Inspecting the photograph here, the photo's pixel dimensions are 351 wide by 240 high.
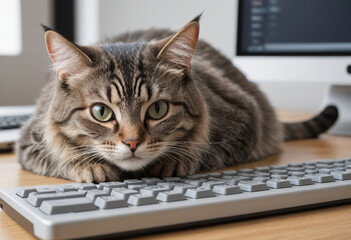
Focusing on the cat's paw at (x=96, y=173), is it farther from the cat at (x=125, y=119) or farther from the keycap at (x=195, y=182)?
the keycap at (x=195, y=182)

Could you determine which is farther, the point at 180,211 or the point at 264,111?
the point at 264,111

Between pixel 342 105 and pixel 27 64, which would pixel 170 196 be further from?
pixel 27 64

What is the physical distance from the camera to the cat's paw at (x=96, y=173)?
0.78 meters

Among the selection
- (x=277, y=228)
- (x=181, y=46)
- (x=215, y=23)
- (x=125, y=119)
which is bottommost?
(x=277, y=228)

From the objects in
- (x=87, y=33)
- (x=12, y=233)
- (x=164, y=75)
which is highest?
(x=87, y=33)

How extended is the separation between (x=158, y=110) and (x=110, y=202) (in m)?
0.31

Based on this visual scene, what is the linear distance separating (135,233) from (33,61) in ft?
6.27

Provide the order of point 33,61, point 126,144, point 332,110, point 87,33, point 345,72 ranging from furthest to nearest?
point 87,33 → point 33,61 → point 332,110 → point 345,72 → point 126,144

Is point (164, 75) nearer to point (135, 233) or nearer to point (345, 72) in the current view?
point (135, 233)

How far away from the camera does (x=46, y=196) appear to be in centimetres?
56

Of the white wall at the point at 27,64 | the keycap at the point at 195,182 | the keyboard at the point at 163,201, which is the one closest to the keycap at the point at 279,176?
the keyboard at the point at 163,201

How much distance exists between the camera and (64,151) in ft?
2.89

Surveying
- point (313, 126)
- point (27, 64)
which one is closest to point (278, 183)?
point (313, 126)

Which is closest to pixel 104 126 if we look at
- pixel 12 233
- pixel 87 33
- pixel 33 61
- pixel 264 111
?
pixel 12 233
